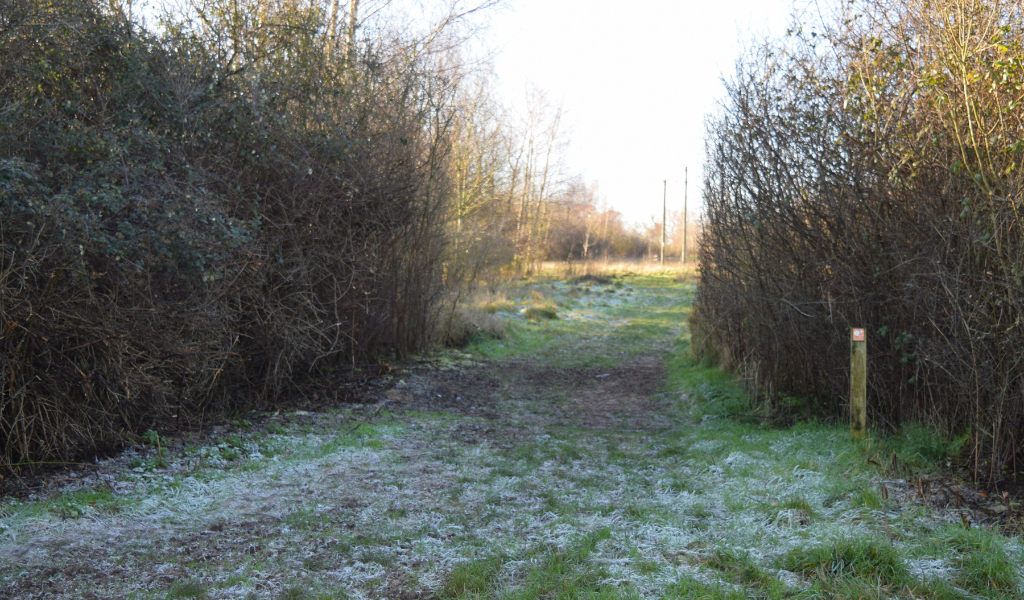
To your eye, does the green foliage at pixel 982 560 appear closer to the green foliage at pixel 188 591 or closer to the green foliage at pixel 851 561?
the green foliage at pixel 851 561

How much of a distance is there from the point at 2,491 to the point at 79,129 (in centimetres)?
290

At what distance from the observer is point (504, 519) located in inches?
184

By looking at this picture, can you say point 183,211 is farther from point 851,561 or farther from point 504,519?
point 851,561

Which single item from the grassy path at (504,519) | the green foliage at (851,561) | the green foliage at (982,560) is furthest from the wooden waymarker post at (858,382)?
the green foliage at (851,561)

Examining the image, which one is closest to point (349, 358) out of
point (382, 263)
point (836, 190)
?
point (382, 263)

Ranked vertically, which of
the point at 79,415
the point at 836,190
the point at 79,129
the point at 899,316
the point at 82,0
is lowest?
the point at 79,415

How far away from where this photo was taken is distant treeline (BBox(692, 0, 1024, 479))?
15.6ft

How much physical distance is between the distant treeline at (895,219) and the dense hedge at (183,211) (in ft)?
14.9

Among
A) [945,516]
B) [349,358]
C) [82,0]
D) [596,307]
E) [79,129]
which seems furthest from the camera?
[596,307]

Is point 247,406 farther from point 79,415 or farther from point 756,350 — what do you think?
point 756,350

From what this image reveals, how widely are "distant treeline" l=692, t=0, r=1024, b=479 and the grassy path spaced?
0.64 metres

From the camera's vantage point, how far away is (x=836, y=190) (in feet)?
20.1

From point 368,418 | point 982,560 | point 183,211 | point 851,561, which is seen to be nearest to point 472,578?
point 851,561

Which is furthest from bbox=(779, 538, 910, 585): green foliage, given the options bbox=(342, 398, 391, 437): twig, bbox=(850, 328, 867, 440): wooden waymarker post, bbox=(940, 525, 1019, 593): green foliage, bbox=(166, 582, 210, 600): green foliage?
bbox=(342, 398, 391, 437): twig
